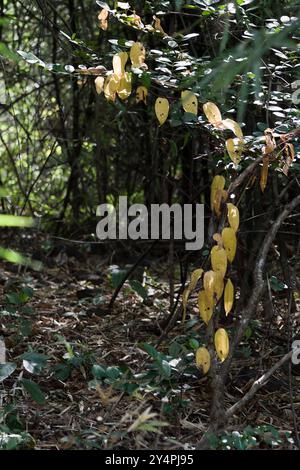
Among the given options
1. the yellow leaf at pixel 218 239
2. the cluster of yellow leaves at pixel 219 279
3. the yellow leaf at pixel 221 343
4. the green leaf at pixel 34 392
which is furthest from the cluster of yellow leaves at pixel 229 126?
the green leaf at pixel 34 392

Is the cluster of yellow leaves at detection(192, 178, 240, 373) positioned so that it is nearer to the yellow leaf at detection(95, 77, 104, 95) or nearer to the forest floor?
the forest floor

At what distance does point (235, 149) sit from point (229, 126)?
97 mm

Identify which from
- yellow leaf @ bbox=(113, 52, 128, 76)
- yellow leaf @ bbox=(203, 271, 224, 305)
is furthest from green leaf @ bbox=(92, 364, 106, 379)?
yellow leaf @ bbox=(113, 52, 128, 76)

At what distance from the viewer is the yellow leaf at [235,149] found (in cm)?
Answer: 204

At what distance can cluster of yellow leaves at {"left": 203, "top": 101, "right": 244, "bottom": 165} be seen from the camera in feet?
6.73

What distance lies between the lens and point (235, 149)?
214 cm

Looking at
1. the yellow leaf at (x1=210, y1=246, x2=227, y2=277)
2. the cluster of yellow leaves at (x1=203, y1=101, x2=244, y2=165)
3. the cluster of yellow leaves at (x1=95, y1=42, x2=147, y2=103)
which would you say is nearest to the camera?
the yellow leaf at (x1=210, y1=246, x2=227, y2=277)

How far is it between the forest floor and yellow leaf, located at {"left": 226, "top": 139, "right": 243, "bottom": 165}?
54 cm

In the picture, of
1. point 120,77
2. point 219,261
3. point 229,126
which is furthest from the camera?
point 120,77

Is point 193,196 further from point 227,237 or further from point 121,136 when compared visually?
point 227,237


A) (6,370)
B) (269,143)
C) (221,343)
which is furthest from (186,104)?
(6,370)

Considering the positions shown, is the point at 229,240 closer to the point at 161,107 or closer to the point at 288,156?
the point at 288,156

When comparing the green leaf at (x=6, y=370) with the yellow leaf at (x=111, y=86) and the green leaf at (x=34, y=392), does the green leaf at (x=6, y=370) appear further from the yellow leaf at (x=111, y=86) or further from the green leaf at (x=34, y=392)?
the yellow leaf at (x=111, y=86)

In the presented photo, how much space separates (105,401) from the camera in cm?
194
